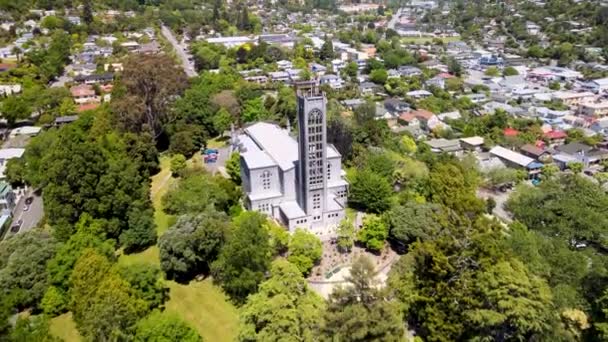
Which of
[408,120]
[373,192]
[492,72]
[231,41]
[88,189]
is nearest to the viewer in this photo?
[88,189]

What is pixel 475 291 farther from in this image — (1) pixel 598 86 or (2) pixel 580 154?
(1) pixel 598 86

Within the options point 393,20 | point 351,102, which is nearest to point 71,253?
point 351,102

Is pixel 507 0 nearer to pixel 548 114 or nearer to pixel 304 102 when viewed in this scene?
pixel 548 114

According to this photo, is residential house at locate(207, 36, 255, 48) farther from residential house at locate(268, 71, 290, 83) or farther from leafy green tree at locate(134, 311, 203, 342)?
leafy green tree at locate(134, 311, 203, 342)

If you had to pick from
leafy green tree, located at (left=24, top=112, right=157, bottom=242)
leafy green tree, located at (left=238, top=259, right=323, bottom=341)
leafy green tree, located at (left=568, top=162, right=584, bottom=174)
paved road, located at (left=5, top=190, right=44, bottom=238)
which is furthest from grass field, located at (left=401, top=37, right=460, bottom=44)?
leafy green tree, located at (left=238, top=259, right=323, bottom=341)

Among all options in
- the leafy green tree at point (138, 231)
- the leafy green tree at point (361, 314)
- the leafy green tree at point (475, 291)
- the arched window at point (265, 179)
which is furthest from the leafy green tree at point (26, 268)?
the leafy green tree at point (475, 291)
